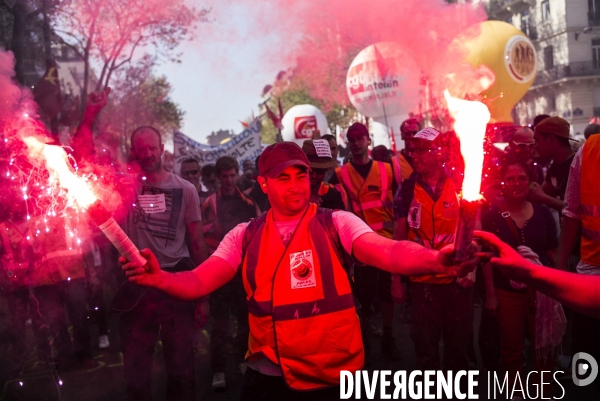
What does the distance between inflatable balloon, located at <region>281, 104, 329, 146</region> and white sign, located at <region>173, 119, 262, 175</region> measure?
7.73 m

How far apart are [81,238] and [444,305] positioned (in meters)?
3.69

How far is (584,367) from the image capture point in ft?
13.8

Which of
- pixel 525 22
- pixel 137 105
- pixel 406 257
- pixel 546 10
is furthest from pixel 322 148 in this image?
pixel 546 10

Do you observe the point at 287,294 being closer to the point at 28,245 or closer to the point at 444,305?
the point at 444,305

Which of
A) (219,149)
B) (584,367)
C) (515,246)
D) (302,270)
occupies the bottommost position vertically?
(584,367)

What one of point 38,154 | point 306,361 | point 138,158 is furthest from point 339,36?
point 306,361

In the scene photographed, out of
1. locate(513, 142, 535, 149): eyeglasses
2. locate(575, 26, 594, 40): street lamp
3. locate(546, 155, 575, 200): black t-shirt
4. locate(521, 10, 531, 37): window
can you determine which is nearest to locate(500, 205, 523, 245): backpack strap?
locate(546, 155, 575, 200): black t-shirt

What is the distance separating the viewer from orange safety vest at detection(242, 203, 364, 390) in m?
3.02

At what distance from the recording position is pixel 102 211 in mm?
2594

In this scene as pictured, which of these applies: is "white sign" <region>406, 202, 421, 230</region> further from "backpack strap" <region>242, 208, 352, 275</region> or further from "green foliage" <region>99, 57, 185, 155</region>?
"green foliage" <region>99, 57, 185, 155</region>

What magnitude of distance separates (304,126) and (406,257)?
60.3 feet

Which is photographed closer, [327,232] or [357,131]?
[327,232]

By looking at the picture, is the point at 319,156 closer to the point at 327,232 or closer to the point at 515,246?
the point at 515,246

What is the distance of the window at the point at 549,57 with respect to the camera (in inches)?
1567
